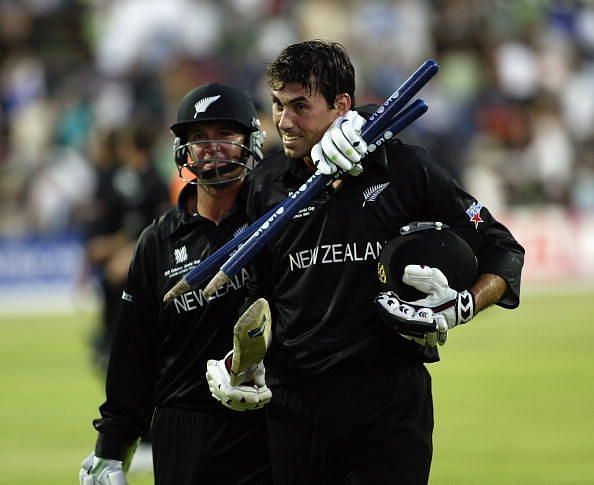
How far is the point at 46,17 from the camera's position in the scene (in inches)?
990

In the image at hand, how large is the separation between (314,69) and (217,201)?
940 millimetres

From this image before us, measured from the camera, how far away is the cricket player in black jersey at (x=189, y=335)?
5473 millimetres

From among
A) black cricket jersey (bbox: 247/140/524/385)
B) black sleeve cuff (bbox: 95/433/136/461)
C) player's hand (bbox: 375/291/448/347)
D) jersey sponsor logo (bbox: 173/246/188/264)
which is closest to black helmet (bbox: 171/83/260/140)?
jersey sponsor logo (bbox: 173/246/188/264)

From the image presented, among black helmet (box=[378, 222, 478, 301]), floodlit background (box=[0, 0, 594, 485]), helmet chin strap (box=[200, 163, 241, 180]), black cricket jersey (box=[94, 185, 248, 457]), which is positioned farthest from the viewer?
floodlit background (box=[0, 0, 594, 485])

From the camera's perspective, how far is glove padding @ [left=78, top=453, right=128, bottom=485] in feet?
18.3

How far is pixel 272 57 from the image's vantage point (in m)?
24.0

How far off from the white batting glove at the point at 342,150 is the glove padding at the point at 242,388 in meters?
0.78

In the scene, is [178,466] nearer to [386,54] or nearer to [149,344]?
[149,344]

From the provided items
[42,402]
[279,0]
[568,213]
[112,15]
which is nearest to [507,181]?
[568,213]

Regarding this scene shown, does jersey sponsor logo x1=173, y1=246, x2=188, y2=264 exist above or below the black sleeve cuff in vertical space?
above

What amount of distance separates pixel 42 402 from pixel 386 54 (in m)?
13.2

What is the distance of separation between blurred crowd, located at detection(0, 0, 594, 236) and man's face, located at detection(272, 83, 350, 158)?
53.6 ft

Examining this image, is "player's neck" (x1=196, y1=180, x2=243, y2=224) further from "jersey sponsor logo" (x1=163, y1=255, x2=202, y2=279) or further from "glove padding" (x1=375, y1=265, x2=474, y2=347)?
"glove padding" (x1=375, y1=265, x2=474, y2=347)

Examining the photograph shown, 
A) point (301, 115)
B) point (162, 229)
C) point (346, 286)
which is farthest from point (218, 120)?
point (346, 286)
